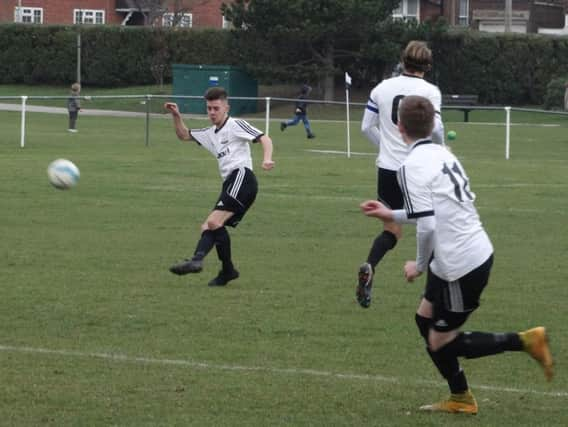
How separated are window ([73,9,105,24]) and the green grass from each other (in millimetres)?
57765

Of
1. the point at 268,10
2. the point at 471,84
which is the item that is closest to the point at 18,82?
the point at 268,10

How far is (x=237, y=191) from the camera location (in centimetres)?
1125

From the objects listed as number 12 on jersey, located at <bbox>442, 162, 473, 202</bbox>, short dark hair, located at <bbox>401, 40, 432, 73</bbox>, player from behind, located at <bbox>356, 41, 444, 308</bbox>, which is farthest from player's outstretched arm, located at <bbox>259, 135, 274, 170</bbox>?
number 12 on jersey, located at <bbox>442, 162, 473, 202</bbox>

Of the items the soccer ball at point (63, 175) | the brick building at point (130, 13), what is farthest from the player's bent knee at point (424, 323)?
the brick building at point (130, 13)

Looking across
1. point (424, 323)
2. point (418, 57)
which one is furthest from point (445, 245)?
point (418, 57)

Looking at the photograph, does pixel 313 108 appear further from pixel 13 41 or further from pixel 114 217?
pixel 114 217

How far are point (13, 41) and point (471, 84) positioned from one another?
2266 centimetres

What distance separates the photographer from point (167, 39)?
6203 cm

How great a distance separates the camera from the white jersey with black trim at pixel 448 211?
646cm

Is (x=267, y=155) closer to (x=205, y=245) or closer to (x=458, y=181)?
(x=205, y=245)

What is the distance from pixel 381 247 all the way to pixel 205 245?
1731 millimetres

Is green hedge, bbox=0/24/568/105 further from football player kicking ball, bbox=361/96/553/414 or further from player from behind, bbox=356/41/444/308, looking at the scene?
football player kicking ball, bbox=361/96/553/414

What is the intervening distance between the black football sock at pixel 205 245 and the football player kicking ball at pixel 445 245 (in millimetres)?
4312

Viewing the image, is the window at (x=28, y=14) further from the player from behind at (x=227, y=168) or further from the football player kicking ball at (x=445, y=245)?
Answer: the football player kicking ball at (x=445, y=245)
